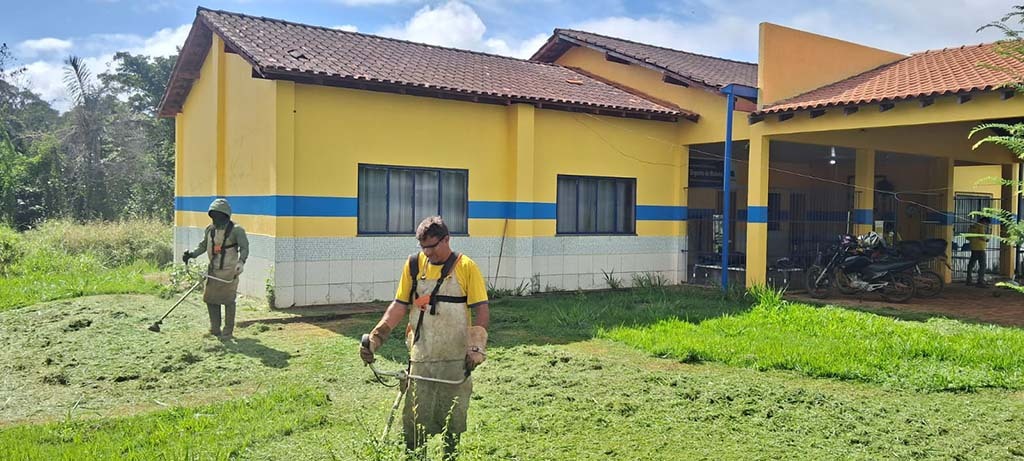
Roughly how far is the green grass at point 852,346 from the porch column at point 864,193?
4.93 m

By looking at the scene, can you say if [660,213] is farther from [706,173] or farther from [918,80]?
[918,80]

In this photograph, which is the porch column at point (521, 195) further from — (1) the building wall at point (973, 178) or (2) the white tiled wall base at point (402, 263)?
(1) the building wall at point (973, 178)

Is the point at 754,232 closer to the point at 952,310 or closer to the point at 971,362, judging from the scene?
the point at 952,310

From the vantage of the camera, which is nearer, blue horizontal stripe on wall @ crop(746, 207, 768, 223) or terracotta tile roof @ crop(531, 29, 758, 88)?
blue horizontal stripe on wall @ crop(746, 207, 768, 223)

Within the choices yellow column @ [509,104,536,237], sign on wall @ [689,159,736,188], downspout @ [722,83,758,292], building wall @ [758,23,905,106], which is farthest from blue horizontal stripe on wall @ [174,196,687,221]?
building wall @ [758,23,905,106]

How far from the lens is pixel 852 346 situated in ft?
28.3

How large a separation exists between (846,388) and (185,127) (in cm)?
1384

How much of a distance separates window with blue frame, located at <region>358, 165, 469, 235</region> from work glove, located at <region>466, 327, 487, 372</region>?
769 cm

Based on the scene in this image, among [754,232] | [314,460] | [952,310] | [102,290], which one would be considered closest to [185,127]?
[102,290]

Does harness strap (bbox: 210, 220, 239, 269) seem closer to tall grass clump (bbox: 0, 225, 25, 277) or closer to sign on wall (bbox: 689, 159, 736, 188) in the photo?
tall grass clump (bbox: 0, 225, 25, 277)

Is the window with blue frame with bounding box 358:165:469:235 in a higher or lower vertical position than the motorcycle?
higher

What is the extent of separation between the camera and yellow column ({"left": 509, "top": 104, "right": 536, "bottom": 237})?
13.3 meters

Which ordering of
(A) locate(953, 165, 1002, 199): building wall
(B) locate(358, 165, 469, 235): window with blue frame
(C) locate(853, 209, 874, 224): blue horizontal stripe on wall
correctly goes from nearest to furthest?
(B) locate(358, 165, 469, 235): window with blue frame < (C) locate(853, 209, 874, 224): blue horizontal stripe on wall < (A) locate(953, 165, 1002, 199): building wall

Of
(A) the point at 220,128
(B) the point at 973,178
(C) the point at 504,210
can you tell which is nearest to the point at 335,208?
(C) the point at 504,210
